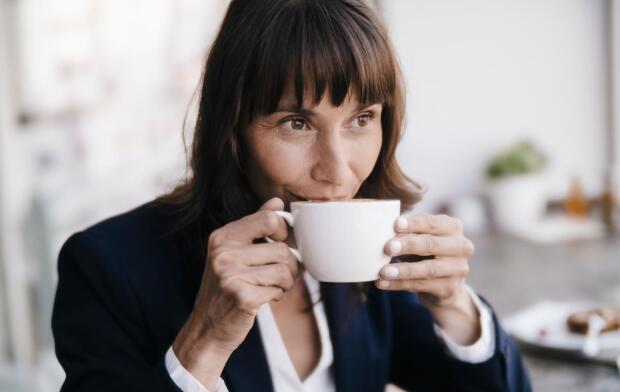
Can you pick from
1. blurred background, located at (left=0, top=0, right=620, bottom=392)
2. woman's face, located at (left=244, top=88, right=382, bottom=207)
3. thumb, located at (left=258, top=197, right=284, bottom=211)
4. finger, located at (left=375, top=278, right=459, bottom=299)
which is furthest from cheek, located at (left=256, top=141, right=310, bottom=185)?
blurred background, located at (left=0, top=0, right=620, bottom=392)

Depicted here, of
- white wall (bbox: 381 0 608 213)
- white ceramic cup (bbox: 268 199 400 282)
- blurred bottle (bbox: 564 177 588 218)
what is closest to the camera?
white ceramic cup (bbox: 268 199 400 282)

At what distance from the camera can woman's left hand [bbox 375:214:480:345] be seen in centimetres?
84

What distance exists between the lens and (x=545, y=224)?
A: 293cm

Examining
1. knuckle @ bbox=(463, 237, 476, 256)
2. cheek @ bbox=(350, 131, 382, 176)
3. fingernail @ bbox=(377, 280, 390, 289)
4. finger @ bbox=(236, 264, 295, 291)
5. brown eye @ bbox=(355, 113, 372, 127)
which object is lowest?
fingernail @ bbox=(377, 280, 390, 289)

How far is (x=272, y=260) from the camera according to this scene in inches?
32.6

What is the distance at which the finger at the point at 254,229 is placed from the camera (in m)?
0.82

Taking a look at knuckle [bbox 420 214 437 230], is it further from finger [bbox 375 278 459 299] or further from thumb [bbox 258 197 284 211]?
thumb [bbox 258 197 284 211]

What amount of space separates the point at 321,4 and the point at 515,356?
662 mm

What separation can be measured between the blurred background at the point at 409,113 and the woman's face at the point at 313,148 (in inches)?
76.8

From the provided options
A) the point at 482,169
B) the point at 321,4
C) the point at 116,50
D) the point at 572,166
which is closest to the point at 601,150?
the point at 572,166

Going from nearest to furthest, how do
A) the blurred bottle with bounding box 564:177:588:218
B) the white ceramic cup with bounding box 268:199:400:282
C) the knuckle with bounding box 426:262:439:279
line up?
the white ceramic cup with bounding box 268:199:400:282 < the knuckle with bounding box 426:262:439:279 < the blurred bottle with bounding box 564:177:588:218

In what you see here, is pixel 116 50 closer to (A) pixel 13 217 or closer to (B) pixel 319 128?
(A) pixel 13 217

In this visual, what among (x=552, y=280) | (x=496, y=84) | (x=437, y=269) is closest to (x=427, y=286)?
(x=437, y=269)

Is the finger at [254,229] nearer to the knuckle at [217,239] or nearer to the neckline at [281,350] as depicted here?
the knuckle at [217,239]
